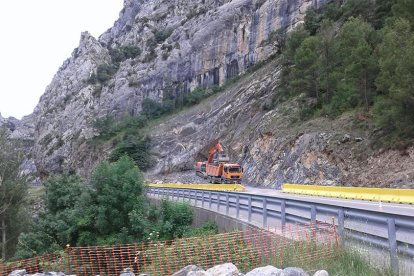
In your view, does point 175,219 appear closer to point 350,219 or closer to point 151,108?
point 350,219

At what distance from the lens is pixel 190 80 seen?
266 ft

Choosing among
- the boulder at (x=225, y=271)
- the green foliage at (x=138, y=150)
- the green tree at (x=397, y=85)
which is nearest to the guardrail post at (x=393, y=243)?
the boulder at (x=225, y=271)

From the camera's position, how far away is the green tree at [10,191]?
115 feet

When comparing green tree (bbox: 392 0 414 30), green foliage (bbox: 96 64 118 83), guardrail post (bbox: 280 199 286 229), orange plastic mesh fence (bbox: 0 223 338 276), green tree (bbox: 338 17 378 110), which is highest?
green foliage (bbox: 96 64 118 83)

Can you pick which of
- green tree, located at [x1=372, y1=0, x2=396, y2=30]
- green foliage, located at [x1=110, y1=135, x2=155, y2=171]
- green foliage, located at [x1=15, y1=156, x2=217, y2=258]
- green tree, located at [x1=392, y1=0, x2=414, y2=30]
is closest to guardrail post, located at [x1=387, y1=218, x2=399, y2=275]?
green foliage, located at [x1=15, y1=156, x2=217, y2=258]

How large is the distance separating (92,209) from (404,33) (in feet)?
77.3

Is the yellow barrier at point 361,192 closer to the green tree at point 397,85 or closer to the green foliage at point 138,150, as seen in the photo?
the green tree at point 397,85

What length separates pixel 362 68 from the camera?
33812 mm

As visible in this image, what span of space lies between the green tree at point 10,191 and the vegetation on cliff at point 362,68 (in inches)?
1079

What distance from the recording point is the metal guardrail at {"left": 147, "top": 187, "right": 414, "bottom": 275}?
6.25m

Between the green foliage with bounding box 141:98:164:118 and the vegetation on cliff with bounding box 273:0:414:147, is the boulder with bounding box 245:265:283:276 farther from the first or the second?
the green foliage with bounding box 141:98:164:118

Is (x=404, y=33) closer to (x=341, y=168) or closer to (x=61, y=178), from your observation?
(x=341, y=168)

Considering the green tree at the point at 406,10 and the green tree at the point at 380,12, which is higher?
the green tree at the point at 380,12

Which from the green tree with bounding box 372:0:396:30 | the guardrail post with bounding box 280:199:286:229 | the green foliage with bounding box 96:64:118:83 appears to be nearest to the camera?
the guardrail post with bounding box 280:199:286:229
